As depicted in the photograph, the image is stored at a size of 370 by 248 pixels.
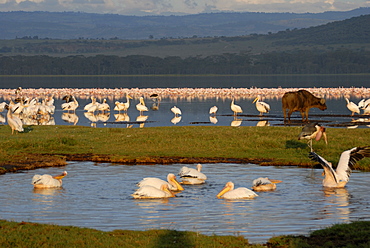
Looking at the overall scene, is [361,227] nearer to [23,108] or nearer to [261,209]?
[261,209]

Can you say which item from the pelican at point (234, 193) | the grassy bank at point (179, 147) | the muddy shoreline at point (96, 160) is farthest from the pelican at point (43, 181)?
the pelican at point (234, 193)

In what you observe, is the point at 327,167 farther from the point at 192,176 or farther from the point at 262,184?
the point at 192,176

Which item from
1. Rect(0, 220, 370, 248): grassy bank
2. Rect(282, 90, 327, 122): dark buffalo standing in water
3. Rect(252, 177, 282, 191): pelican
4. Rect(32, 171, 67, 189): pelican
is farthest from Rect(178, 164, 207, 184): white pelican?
Rect(282, 90, 327, 122): dark buffalo standing in water

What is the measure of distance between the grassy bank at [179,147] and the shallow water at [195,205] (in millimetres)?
2648

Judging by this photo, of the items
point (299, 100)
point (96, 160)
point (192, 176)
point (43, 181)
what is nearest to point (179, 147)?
point (96, 160)

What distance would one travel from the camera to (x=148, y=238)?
11883 millimetres

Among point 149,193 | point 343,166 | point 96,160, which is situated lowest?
point 96,160

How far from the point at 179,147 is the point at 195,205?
33.9 ft

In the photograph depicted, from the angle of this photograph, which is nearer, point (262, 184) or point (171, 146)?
point (262, 184)

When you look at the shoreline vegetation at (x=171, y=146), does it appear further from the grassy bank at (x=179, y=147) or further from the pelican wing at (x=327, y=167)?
the pelican wing at (x=327, y=167)

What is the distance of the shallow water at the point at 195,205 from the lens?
13711 millimetres

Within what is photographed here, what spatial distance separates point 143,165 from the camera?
75.5 feet

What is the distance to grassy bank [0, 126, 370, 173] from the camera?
23719mm

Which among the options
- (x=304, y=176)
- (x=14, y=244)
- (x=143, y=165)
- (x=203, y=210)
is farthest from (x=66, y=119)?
(x=14, y=244)
